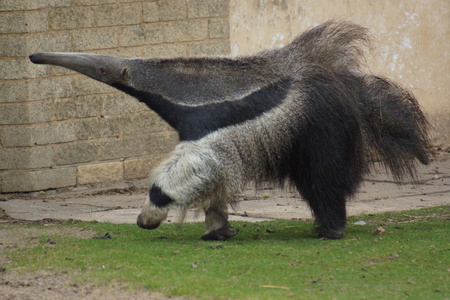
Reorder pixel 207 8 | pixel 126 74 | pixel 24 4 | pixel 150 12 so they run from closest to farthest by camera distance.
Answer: pixel 126 74
pixel 24 4
pixel 150 12
pixel 207 8

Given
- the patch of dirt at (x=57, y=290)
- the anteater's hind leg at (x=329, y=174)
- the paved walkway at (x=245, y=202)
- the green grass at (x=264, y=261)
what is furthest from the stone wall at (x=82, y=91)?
the patch of dirt at (x=57, y=290)

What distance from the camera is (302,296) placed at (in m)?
4.10

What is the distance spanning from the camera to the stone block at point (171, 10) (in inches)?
374

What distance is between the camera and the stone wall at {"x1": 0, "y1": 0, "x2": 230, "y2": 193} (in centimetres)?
872

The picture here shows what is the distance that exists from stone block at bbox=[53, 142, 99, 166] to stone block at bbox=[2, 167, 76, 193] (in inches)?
4.3

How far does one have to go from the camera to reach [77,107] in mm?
9109

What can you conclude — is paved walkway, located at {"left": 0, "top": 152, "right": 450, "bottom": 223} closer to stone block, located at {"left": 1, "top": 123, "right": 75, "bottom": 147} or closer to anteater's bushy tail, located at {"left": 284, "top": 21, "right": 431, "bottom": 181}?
stone block, located at {"left": 1, "top": 123, "right": 75, "bottom": 147}

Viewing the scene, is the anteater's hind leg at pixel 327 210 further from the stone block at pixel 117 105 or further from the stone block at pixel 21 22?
the stone block at pixel 21 22

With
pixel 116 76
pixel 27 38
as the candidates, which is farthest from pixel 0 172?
pixel 116 76

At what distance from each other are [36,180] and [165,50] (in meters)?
2.41

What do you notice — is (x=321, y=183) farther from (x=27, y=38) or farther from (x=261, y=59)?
(x=27, y=38)

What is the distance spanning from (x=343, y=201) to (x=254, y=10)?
194 inches

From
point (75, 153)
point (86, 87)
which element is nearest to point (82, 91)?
point (86, 87)

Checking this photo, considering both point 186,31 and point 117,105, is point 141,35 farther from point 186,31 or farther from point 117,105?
point 117,105
